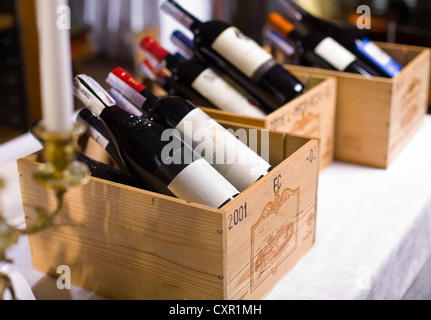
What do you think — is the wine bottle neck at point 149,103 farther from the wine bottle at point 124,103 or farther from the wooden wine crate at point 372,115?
the wooden wine crate at point 372,115

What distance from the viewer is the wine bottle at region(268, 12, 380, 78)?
4.02ft

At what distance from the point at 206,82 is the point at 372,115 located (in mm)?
433

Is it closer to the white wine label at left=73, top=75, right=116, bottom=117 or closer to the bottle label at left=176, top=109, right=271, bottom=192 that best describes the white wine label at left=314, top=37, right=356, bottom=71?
the bottle label at left=176, top=109, right=271, bottom=192

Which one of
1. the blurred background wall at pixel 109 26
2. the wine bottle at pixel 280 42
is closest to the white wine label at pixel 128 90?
the wine bottle at pixel 280 42

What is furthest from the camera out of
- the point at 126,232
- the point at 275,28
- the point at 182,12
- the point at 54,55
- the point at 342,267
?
the point at 275,28

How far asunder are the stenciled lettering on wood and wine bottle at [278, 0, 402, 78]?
575 mm

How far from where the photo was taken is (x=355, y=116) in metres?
1.23

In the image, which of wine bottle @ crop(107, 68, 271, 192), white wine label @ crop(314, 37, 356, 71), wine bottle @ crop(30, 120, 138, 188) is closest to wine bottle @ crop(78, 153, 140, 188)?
wine bottle @ crop(30, 120, 138, 188)

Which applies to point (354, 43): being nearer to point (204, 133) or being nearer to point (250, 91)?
point (250, 91)

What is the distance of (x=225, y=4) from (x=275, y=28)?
274cm

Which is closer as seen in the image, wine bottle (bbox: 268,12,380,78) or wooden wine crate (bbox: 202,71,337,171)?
wooden wine crate (bbox: 202,71,337,171)
